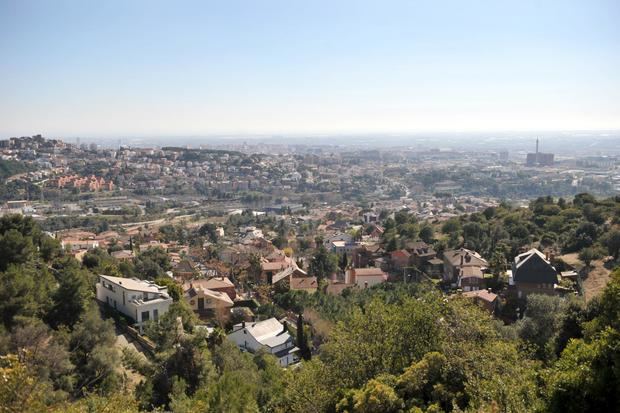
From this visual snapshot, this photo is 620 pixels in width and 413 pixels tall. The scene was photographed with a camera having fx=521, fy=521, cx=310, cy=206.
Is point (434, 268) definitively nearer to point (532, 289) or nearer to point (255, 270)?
point (532, 289)

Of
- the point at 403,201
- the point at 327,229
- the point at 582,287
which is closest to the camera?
the point at 582,287

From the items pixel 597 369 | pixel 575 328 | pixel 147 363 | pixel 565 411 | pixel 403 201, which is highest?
pixel 597 369

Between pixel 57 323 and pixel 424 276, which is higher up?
pixel 57 323

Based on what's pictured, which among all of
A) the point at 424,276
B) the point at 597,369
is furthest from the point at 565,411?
the point at 424,276

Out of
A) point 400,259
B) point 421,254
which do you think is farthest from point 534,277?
point 400,259

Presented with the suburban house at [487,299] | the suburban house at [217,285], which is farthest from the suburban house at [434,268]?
the suburban house at [217,285]

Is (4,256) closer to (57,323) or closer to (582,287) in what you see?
(57,323)

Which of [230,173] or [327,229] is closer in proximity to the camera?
[327,229]

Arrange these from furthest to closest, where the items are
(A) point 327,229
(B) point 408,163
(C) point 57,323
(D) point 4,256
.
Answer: (B) point 408,163 < (A) point 327,229 < (D) point 4,256 < (C) point 57,323
